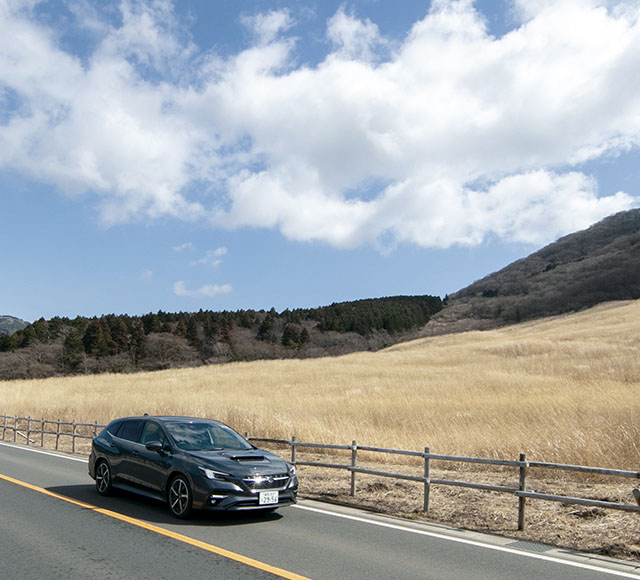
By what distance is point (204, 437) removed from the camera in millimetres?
9961

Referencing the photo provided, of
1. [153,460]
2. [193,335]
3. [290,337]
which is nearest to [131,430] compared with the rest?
[153,460]

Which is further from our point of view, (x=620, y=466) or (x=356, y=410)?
(x=356, y=410)

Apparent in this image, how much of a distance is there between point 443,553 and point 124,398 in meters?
24.4

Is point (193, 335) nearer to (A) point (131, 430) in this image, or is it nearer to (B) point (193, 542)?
(A) point (131, 430)

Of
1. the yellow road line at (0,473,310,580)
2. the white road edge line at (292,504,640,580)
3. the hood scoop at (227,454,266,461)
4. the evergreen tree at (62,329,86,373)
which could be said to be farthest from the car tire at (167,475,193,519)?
the evergreen tree at (62,329,86,373)

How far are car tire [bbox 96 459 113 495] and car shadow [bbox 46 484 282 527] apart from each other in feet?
0.34

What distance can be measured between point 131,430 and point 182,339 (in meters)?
81.4

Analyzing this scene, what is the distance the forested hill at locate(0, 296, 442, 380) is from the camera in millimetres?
81062

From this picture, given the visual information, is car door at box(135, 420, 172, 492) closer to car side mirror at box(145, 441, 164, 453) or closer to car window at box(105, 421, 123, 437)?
car side mirror at box(145, 441, 164, 453)

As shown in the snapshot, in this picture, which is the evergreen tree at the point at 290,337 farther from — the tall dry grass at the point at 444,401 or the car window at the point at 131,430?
the car window at the point at 131,430

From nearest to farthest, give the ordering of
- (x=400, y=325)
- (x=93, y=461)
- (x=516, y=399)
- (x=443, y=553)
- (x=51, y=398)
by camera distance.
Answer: (x=443, y=553), (x=93, y=461), (x=516, y=399), (x=51, y=398), (x=400, y=325)

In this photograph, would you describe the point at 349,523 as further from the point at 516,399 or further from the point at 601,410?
the point at 516,399

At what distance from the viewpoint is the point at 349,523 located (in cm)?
874

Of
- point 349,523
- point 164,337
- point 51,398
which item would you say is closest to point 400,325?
point 164,337
